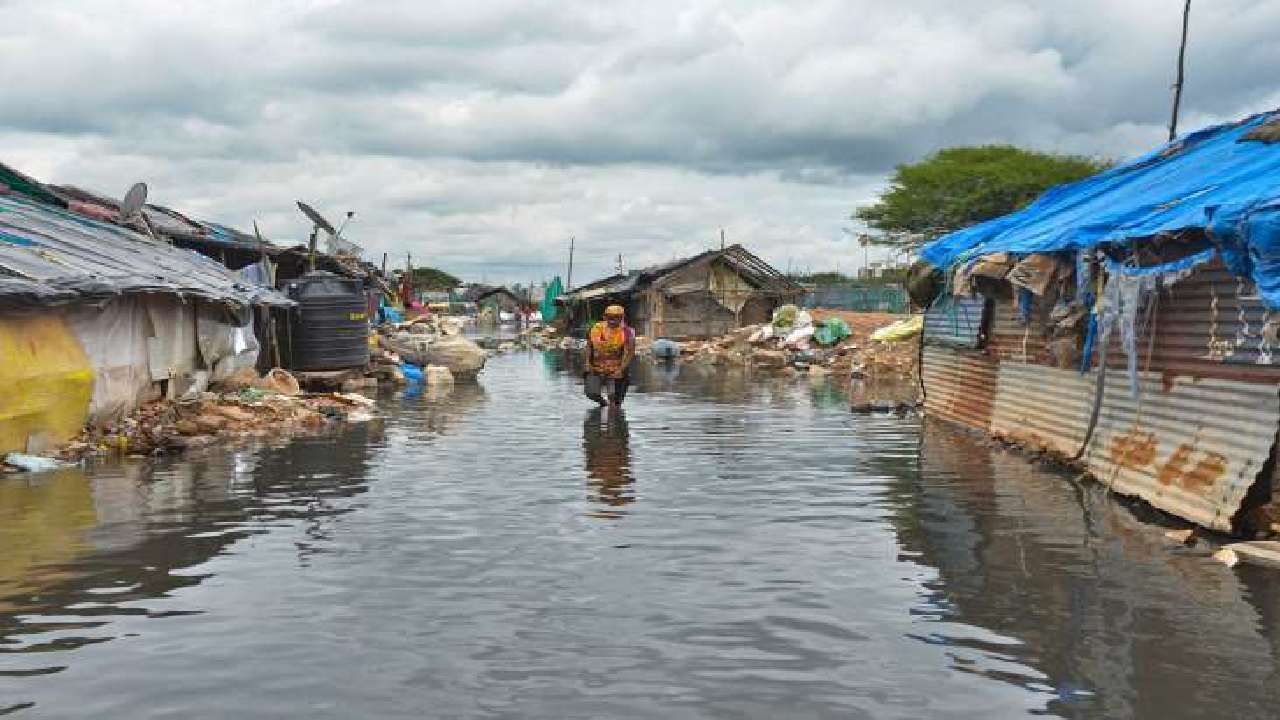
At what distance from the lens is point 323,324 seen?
20.7m

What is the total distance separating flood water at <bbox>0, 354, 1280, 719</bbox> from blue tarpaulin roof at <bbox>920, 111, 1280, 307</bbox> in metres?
2.19

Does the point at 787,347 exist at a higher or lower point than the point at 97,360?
lower

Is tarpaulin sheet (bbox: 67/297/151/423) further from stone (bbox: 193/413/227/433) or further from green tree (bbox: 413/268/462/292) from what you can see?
green tree (bbox: 413/268/462/292)

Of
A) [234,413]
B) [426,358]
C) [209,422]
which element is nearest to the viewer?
[209,422]

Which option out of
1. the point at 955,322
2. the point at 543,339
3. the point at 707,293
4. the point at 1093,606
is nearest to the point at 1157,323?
the point at 1093,606

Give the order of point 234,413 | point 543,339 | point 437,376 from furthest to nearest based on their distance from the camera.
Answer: point 543,339
point 437,376
point 234,413

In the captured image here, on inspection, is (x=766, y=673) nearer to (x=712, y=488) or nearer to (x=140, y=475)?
(x=712, y=488)

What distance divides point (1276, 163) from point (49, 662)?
30.2 feet

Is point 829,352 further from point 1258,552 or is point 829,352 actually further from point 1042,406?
point 1258,552

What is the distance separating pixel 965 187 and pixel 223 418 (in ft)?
125

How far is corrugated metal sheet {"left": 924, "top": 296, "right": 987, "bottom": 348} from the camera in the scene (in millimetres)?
14852

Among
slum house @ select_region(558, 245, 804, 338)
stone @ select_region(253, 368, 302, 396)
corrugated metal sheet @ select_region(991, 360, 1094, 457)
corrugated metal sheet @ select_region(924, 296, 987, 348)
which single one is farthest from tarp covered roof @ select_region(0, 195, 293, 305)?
slum house @ select_region(558, 245, 804, 338)

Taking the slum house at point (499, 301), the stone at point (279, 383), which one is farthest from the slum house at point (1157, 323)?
the slum house at point (499, 301)

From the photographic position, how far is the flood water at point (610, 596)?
465 centimetres
